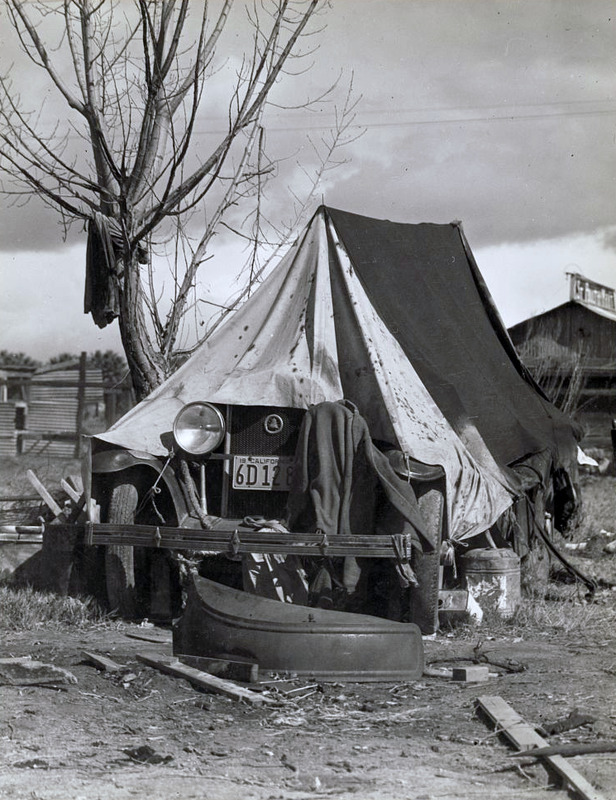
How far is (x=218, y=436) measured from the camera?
690 cm

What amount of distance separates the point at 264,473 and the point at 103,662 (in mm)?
1979

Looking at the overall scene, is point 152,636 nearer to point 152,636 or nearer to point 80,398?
point 152,636

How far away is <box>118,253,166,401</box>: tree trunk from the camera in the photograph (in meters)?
9.19

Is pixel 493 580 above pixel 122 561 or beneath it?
beneath

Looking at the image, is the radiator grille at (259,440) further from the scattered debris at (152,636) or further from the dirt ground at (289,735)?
the dirt ground at (289,735)

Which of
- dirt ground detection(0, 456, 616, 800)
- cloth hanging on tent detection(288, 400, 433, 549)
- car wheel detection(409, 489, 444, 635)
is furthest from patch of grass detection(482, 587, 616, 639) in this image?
cloth hanging on tent detection(288, 400, 433, 549)

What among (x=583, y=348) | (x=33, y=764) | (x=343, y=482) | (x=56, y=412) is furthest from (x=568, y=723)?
(x=583, y=348)

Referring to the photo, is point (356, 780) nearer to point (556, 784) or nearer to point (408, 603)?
point (556, 784)

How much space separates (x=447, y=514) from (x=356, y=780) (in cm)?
326

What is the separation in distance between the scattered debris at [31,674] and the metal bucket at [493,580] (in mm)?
3107

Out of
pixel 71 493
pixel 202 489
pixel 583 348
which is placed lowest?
pixel 71 493

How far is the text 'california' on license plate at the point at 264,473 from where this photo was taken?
6.89 metres

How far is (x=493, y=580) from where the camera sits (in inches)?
277

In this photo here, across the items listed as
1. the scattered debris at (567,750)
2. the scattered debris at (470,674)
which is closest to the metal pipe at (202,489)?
the scattered debris at (470,674)
